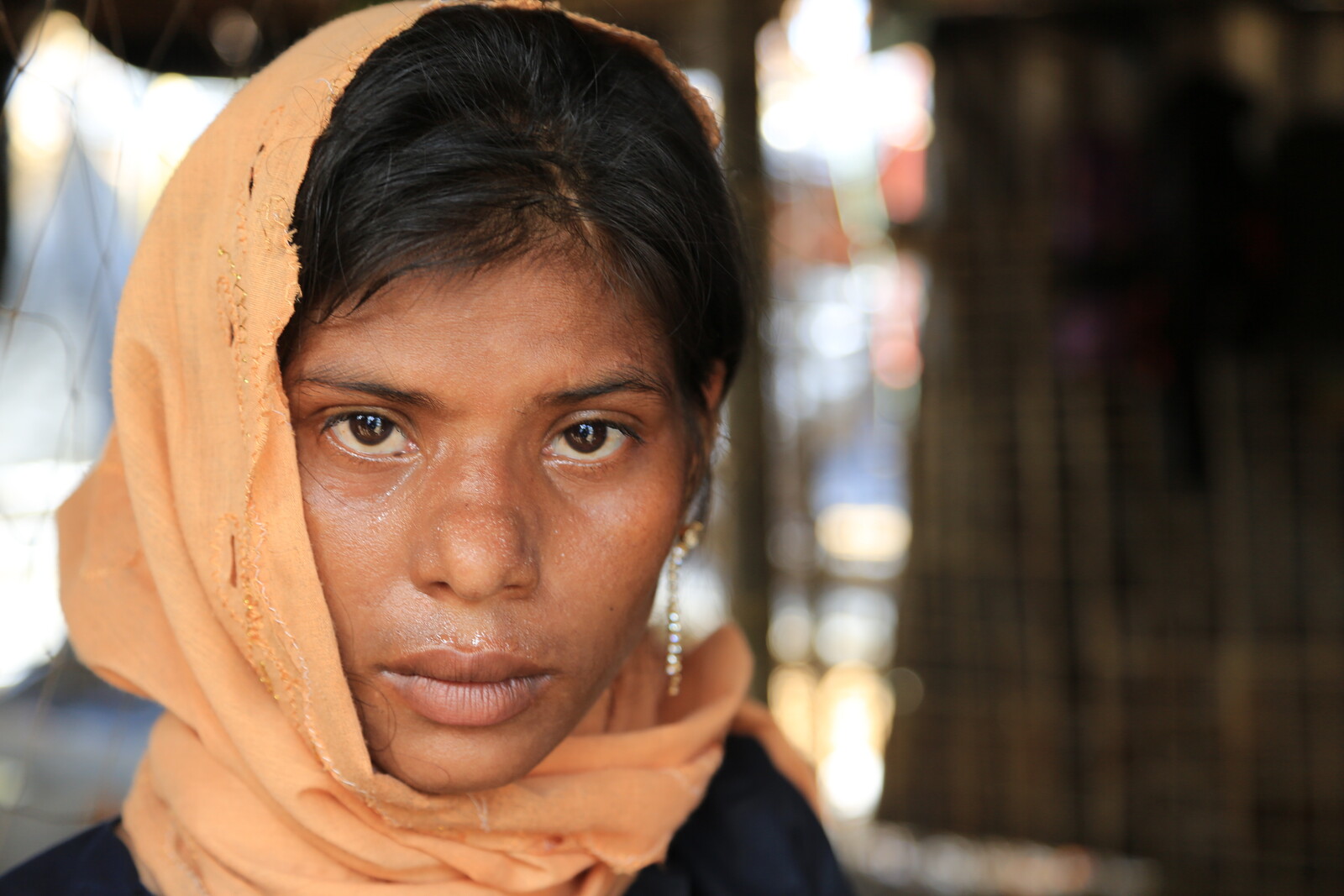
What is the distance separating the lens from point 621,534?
3.32ft

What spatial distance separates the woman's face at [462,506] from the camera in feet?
2.98

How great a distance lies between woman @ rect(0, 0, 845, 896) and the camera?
0.92m

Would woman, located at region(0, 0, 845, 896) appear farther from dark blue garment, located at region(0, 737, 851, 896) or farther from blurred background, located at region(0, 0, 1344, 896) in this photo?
blurred background, located at region(0, 0, 1344, 896)

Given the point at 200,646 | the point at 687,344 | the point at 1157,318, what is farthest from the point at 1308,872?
the point at 200,646

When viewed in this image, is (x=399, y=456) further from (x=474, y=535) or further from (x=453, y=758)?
(x=453, y=758)

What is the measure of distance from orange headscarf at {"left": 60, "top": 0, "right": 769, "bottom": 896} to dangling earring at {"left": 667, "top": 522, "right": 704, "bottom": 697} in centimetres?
15

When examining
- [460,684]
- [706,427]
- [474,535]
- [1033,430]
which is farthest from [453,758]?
[1033,430]

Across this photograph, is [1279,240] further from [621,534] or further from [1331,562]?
[621,534]

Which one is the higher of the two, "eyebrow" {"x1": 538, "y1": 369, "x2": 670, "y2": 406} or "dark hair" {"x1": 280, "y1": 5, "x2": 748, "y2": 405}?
"dark hair" {"x1": 280, "y1": 5, "x2": 748, "y2": 405}

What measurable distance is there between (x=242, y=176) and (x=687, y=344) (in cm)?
43

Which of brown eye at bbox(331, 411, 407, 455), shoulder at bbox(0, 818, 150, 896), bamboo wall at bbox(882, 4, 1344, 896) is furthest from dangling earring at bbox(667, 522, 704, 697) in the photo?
bamboo wall at bbox(882, 4, 1344, 896)

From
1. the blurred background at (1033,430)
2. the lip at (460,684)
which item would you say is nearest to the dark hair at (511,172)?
the lip at (460,684)

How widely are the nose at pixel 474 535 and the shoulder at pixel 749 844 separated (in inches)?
21.5

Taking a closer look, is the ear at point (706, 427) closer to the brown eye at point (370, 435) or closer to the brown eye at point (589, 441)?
the brown eye at point (589, 441)
